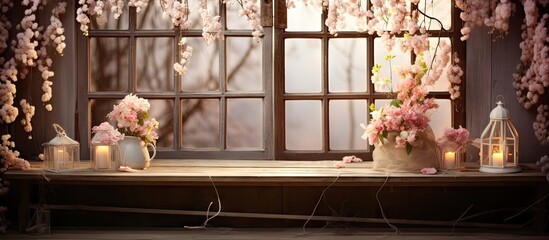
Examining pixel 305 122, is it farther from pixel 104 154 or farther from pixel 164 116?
pixel 104 154

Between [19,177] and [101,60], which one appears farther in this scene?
[101,60]

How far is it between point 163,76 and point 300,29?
86 cm

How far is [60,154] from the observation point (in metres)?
4.27

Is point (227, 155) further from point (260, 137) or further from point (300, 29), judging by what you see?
point (300, 29)

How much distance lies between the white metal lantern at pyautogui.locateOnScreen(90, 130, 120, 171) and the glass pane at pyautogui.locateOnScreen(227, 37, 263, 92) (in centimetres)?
A: 84

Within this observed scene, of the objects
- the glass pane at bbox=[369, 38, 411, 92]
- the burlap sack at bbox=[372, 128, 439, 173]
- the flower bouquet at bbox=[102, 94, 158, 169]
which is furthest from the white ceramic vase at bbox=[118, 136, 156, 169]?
the glass pane at bbox=[369, 38, 411, 92]

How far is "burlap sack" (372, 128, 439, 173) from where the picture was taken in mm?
4156

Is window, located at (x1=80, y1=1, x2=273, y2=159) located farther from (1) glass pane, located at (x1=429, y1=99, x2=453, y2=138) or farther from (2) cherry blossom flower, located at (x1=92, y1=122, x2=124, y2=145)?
(1) glass pane, located at (x1=429, y1=99, x2=453, y2=138)

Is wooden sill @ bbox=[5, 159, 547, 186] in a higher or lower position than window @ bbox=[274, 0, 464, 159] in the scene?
lower

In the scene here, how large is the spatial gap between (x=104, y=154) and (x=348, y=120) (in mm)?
1426

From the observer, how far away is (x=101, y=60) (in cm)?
476

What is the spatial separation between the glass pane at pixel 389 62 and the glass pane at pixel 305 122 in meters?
0.39

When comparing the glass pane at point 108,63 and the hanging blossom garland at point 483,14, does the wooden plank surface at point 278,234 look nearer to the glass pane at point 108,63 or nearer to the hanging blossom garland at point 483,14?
the glass pane at point 108,63

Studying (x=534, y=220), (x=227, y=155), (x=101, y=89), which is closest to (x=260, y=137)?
(x=227, y=155)
